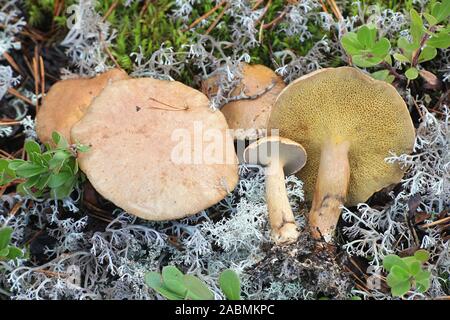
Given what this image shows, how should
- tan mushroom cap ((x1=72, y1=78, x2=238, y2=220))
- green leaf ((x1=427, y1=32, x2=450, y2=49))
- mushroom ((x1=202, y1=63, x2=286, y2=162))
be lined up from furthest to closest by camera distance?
1. mushroom ((x1=202, y1=63, x2=286, y2=162))
2. green leaf ((x1=427, y1=32, x2=450, y2=49))
3. tan mushroom cap ((x1=72, y1=78, x2=238, y2=220))

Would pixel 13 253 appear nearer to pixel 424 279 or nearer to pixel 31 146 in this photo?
pixel 31 146

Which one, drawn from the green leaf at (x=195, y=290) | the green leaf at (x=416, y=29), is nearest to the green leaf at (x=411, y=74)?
the green leaf at (x=416, y=29)

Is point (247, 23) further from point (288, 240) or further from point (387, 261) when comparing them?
point (387, 261)

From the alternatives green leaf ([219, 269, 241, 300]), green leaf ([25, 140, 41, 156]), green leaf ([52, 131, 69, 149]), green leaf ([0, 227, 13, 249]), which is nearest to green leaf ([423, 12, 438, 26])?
green leaf ([219, 269, 241, 300])

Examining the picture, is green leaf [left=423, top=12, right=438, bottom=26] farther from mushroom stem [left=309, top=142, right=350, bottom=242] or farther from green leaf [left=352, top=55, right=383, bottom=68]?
mushroom stem [left=309, top=142, right=350, bottom=242]

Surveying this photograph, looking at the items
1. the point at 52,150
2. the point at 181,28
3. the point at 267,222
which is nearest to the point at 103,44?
the point at 181,28
